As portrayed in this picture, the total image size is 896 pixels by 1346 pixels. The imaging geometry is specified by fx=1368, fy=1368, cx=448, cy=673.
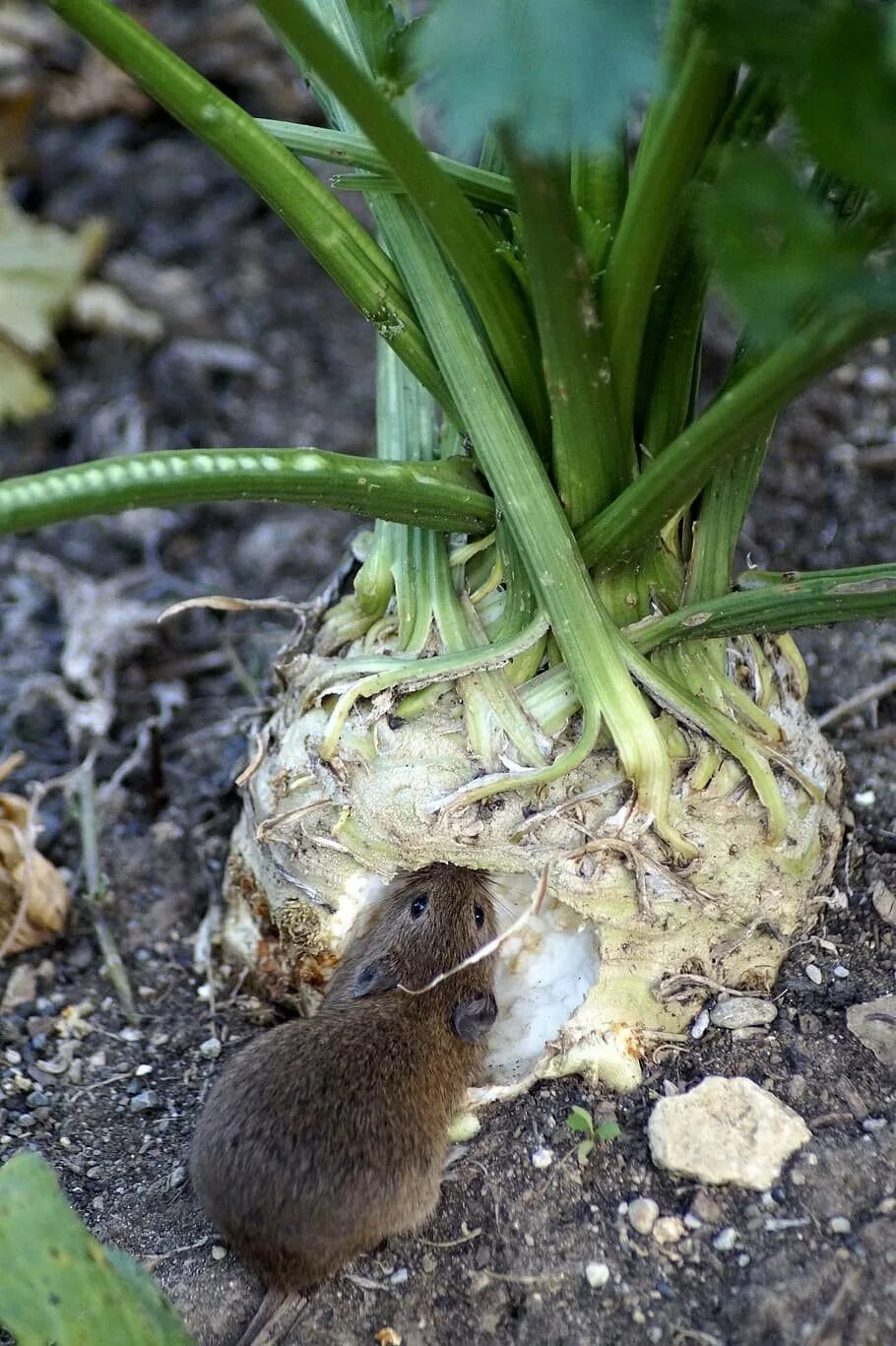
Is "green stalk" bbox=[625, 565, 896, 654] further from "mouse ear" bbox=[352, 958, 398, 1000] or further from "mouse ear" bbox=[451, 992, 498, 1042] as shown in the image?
"mouse ear" bbox=[352, 958, 398, 1000]

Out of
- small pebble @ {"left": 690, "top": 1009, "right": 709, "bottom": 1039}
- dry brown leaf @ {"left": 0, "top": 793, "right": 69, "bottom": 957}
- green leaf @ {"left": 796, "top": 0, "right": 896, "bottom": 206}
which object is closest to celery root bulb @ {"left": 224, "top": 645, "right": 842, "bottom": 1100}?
small pebble @ {"left": 690, "top": 1009, "right": 709, "bottom": 1039}

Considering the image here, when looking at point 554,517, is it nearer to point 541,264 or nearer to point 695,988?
point 541,264

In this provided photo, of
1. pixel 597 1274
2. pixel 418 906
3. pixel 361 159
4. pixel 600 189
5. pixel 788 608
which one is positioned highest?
pixel 361 159

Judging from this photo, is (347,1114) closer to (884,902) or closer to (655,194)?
(884,902)

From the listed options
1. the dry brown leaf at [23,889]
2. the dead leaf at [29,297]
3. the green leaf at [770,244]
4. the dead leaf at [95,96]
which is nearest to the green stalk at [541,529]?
the green leaf at [770,244]

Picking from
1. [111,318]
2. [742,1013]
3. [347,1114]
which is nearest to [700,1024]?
[742,1013]

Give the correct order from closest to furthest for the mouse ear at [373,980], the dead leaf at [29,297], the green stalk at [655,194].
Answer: the green stalk at [655,194], the mouse ear at [373,980], the dead leaf at [29,297]

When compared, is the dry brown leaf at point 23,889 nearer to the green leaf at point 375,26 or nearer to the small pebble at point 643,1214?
the small pebble at point 643,1214
